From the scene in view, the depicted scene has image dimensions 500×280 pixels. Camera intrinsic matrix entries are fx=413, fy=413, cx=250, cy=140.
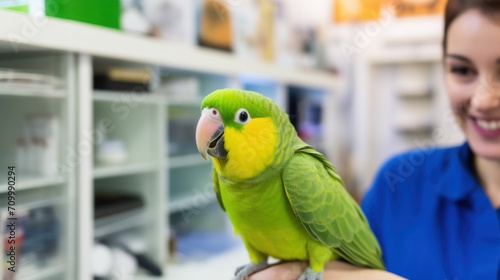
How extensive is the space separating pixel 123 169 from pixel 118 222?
0.49 ft

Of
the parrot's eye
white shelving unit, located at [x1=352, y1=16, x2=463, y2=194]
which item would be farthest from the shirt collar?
white shelving unit, located at [x1=352, y1=16, x2=463, y2=194]

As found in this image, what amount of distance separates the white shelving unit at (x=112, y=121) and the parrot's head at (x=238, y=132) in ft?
0.84

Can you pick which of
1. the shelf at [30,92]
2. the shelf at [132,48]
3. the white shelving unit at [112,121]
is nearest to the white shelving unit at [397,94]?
the shelf at [132,48]

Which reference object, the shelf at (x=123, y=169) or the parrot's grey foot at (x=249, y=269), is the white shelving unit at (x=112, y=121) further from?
the parrot's grey foot at (x=249, y=269)

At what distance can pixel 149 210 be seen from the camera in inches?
47.4

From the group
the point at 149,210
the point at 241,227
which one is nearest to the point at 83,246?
the point at 149,210

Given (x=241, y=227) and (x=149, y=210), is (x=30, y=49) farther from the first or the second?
(x=149, y=210)

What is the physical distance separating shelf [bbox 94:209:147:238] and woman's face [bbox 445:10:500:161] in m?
0.85

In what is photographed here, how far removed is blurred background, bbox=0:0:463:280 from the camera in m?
0.66

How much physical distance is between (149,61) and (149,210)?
437 millimetres

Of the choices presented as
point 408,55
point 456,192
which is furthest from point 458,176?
point 408,55

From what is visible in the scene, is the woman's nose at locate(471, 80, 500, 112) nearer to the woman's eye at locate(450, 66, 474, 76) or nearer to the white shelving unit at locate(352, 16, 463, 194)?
the woman's eye at locate(450, 66, 474, 76)

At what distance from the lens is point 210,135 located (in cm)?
36

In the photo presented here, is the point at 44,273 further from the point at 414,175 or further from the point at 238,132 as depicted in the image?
the point at 414,175
